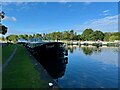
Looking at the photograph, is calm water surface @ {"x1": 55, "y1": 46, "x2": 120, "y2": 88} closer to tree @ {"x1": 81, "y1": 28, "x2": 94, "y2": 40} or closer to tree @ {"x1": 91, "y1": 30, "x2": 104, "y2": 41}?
tree @ {"x1": 91, "y1": 30, "x2": 104, "y2": 41}

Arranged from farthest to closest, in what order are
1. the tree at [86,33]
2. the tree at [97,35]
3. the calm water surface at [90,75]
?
1. the tree at [86,33]
2. the tree at [97,35]
3. the calm water surface at [90,75]

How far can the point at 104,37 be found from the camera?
504ft

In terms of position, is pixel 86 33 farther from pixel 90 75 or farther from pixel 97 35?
pixel 90 75

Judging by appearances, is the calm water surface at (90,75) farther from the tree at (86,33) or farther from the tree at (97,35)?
the tree at (86,33)

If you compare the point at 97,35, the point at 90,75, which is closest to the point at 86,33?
the point at 97,35

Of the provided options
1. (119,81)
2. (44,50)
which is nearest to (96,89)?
(119,81)

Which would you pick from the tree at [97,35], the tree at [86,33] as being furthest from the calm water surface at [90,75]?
the tree at [86,33]

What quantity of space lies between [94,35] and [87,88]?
138 meters

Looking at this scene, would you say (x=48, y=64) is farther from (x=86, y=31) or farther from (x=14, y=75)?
(x=86, y=31)

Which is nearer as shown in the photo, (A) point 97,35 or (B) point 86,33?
(A) point 97,35

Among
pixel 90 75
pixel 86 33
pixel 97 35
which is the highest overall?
pixel 86 33

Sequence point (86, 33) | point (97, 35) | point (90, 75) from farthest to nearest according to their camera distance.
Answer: point (86, 33) → point (97, 35) → point (90, 75)

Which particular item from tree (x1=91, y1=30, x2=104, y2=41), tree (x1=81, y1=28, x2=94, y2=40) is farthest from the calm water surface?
tree (x1=81, y1=28, x2=94, y2=40)

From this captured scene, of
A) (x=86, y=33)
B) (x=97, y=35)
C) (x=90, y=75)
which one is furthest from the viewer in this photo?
(x=86, y=33)
